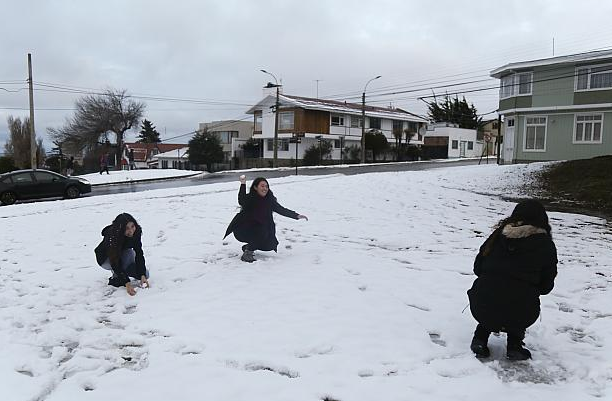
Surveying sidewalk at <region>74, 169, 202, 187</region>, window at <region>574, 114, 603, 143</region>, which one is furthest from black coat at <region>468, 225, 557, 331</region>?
sidewalk at <region>74, 169, 202, 187</region>

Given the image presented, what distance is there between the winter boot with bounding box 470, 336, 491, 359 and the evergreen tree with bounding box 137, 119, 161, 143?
97.8m

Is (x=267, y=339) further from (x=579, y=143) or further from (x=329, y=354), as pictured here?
(x=579, y=143)

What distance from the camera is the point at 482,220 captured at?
1176cm

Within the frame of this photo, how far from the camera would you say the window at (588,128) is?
1085 inches

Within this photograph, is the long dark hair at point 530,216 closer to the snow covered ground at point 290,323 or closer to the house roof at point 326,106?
the snow covered ground at point 290,323

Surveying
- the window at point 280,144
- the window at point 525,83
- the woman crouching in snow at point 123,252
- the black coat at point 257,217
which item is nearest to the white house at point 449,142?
the window at point 280,144

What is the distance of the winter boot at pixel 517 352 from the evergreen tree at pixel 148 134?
98.0 meters

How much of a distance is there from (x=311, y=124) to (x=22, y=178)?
111ft

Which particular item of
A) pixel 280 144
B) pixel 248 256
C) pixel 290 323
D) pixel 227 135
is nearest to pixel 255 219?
pixel 248 256

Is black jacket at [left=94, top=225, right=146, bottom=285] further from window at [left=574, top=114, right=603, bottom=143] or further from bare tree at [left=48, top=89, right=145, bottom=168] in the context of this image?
bare tree at [left=48, top=89, right=145, bottom=168]

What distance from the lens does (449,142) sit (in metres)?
64.4

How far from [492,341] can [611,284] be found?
2786mm

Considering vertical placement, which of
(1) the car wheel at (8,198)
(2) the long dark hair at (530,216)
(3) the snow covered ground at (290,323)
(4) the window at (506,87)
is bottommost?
(1) the car wheel at (8,198)

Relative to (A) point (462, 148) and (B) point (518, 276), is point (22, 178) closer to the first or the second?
(B) point (518, 276)
